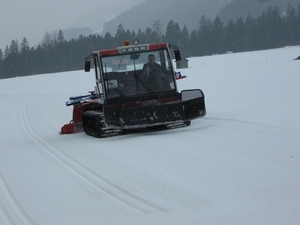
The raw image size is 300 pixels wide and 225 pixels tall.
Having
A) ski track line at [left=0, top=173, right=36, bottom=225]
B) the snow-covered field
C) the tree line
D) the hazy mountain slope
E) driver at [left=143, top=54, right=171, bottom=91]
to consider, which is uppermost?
the hazy mountain slope

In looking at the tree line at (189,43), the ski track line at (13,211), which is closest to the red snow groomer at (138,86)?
the ski track line at (13,211)

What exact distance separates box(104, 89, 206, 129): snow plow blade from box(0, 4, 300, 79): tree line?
87.9 m

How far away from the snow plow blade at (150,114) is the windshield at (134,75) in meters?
0.77

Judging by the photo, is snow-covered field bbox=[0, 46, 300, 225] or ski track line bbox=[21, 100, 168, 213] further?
ski track line bbox=[21, 100, 168, 213]

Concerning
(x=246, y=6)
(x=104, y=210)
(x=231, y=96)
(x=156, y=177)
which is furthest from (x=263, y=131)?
(x=246, y=6)

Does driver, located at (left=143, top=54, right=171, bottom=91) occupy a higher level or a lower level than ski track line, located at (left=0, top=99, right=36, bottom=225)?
higher

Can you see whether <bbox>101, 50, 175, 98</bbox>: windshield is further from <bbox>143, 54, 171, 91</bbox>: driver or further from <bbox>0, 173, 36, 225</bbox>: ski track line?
<bbox>0, 173, 36, 225</bbox>: ski track line

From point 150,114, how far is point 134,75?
1.37 meters

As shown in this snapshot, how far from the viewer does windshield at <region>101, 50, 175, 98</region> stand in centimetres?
1086

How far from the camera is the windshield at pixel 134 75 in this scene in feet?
35.6

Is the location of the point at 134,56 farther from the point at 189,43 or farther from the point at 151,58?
the point at 189,43

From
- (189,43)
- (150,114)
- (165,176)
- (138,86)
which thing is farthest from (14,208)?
(189,43)

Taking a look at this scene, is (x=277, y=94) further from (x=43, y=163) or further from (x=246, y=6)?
(x=246, y=6)

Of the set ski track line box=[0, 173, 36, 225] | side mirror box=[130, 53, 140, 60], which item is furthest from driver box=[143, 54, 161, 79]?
ski track line box=[0, 173, 36, 225]
